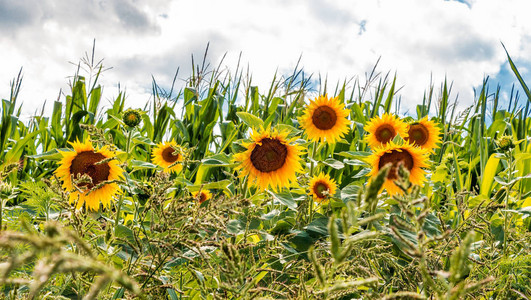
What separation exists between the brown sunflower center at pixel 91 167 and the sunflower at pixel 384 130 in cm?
148

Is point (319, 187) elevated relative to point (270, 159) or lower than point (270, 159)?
lower

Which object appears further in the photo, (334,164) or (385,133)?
(385,133)

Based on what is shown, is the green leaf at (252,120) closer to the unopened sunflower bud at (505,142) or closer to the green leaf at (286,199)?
the green leaf at (286,199)

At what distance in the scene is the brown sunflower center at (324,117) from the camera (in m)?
2.43

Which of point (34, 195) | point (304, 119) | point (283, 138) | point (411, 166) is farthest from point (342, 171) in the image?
point (34, 195)

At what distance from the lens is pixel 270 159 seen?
183 cm

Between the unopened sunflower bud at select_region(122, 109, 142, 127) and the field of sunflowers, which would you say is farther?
the unopened sunflower bud at select_region(122, 109, 142, 127)

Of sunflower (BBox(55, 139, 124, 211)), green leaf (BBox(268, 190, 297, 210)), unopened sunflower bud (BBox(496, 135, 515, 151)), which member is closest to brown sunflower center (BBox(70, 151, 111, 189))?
sunflower (BBox(55, 139, 124, 211))

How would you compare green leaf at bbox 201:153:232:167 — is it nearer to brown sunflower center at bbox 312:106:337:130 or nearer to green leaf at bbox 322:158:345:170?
green leaf at bbox 322:158:345:170

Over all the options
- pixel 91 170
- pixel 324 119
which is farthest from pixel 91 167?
pixel 324 119

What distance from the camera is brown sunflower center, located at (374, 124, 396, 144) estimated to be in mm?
2469

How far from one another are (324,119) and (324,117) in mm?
12

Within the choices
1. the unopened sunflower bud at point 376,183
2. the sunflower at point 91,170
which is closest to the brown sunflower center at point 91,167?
the sunflower at point 91,170

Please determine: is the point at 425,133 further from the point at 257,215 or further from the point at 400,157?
the point at 257,215
